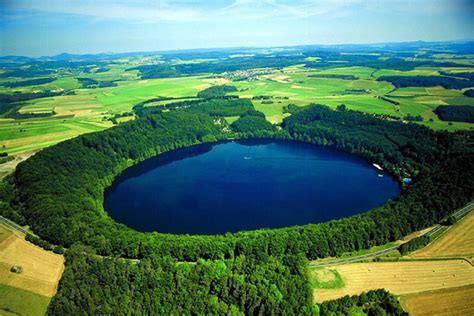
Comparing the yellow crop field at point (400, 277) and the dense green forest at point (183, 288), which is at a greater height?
the dense green forest at point (183, 288)

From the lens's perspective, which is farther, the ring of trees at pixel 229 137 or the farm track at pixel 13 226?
the farm track at pixel 13 226

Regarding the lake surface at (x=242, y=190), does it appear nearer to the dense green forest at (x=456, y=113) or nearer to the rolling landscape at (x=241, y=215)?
the rolling landscape at (x=241, y=215)

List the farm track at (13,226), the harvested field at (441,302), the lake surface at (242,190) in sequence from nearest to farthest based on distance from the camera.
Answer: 1. the harvested field at (441,302)
2. the farm track at (13,226)
3. the lake surface at (242,190)

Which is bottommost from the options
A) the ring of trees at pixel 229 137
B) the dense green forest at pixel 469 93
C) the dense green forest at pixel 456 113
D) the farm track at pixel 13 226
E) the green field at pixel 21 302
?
the green field at pixel 21 302

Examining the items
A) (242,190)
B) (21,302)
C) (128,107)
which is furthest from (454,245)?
(128,107)

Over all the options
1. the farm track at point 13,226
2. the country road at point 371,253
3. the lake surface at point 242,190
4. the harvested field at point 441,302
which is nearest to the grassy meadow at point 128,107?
the lake surface at point 242,190

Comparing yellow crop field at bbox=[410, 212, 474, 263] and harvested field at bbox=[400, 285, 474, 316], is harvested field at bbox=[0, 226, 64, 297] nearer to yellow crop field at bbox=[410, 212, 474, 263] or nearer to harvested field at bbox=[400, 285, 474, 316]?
harvested field at bbox=[400, 285, 474, 316]

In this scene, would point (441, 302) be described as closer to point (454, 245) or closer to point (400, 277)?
point (400, 277)

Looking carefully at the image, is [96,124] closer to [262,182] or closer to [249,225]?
[262,182]

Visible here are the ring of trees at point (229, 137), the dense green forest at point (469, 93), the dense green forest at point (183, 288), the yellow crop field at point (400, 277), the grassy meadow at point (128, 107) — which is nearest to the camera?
the dense green forest at point (183, 288)
